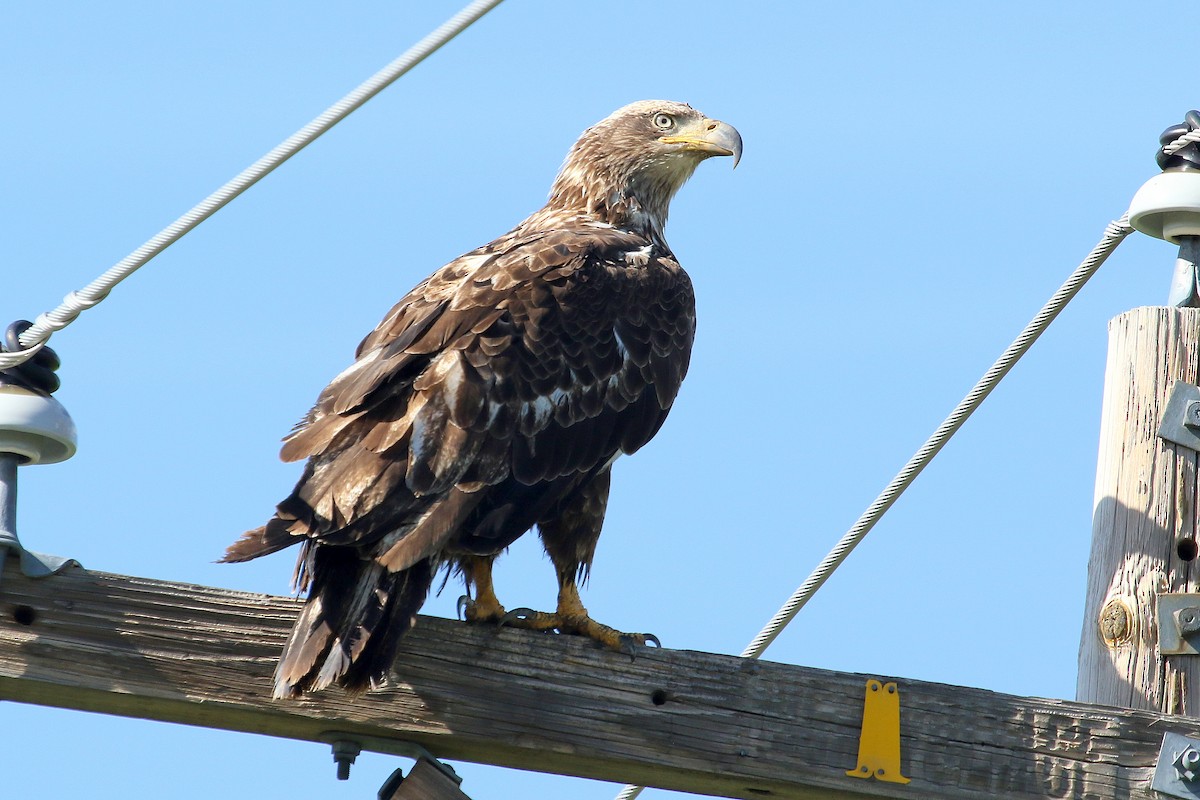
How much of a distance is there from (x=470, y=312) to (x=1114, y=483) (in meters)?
1.86

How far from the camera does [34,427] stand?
13.3 feet

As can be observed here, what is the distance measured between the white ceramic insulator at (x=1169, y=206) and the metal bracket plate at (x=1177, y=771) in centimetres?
146

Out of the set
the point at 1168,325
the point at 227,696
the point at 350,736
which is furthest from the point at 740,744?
the point at 1168,325

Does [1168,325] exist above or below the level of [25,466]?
above

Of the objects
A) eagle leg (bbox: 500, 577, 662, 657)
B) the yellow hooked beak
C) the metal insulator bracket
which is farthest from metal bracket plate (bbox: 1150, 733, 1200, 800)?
the yellow hooked beak

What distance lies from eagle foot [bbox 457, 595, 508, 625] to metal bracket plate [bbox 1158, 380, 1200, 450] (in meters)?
1.81

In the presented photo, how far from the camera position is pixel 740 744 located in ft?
13.7

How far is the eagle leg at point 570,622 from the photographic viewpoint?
4570mm

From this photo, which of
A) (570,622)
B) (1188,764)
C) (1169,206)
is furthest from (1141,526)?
(570,622)

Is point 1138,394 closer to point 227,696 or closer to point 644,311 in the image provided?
point 644,311

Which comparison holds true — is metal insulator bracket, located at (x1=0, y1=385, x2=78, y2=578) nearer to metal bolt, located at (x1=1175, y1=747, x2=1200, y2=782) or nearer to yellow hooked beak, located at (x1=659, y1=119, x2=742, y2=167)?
metal bolt, located at (x1=1175, y1=747, x2=1200, y2=782)

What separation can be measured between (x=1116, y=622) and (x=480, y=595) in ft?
5.61

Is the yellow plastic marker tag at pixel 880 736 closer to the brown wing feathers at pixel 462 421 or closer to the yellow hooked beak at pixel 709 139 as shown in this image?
the brown wing feathers at pixel 462 421

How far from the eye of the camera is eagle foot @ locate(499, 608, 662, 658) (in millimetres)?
4590
